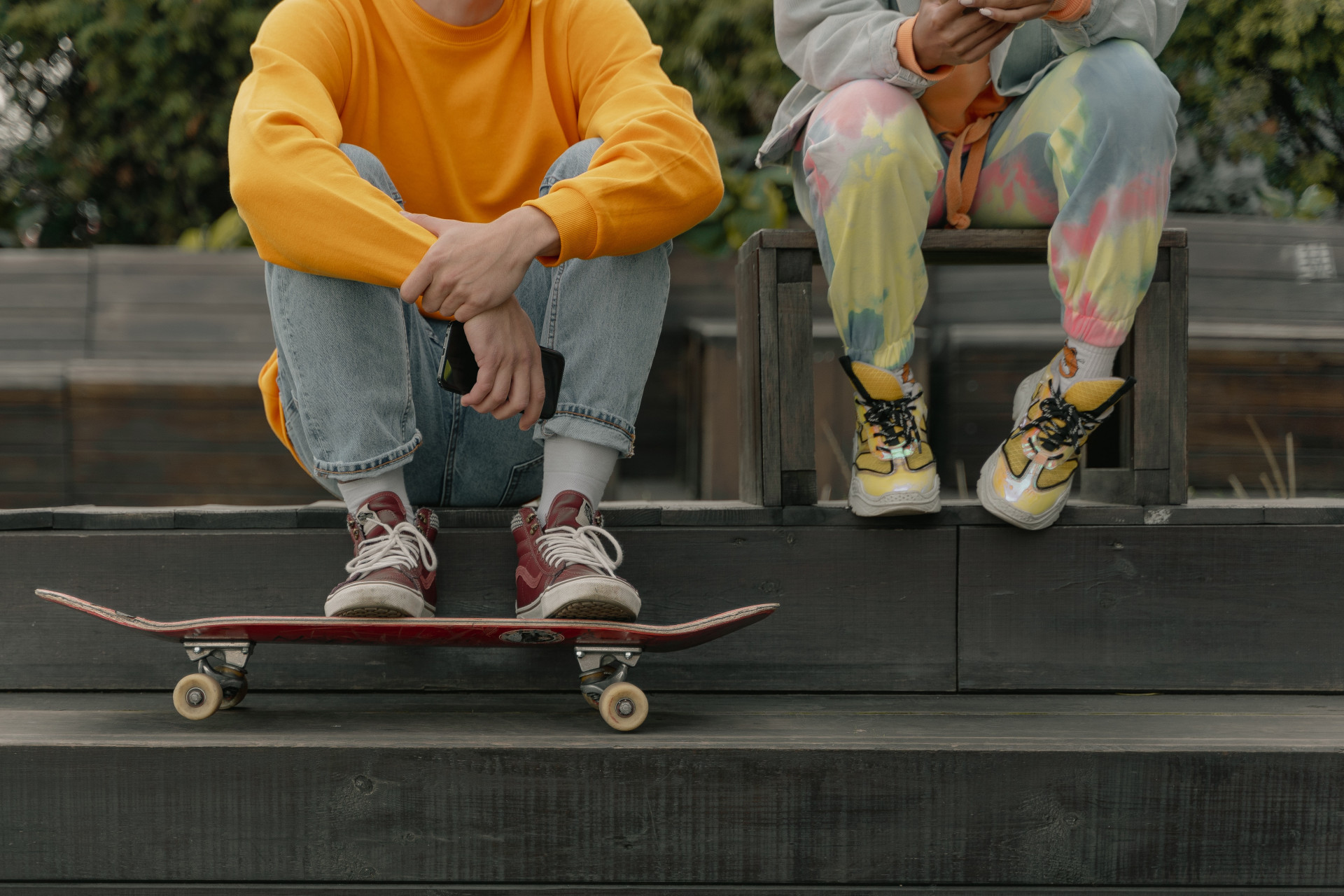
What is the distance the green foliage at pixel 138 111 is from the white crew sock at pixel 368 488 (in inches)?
180

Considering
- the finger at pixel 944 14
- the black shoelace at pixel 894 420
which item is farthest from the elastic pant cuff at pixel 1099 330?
the finger at pixel 944 14

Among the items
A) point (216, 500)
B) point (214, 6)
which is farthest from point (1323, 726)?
point (214, 6)

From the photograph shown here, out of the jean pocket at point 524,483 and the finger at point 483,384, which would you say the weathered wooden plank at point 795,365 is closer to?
the jean pocket at point 524,483

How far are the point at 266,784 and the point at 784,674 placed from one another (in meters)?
0.72

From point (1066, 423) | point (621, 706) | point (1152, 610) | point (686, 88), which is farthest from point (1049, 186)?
point (686, 88)

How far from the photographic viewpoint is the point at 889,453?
151 cm

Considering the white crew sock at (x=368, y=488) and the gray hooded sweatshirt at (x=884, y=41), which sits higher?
the gray hooded sweatshirt at (x=884, y=41)

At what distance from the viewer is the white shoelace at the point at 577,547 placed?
1327 millimetres

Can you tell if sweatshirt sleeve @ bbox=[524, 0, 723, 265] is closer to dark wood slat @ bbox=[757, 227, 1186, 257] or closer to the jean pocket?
dark wood slat @ bbox=[757, 227, 1186, 257]

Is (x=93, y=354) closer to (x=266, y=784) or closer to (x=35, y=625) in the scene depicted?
(x=35, y=625)

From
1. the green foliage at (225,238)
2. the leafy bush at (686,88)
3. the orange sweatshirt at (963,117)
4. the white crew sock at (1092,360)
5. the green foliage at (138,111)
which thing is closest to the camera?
the white crew sock at (1092,360)

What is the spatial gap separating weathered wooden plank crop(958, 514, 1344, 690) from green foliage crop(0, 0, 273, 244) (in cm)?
494

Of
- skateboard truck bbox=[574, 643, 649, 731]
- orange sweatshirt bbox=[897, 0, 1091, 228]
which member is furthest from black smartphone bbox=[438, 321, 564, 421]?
orange sweatshirt bbox=[897, 0, 1091, 228]

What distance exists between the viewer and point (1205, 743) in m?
1.22
